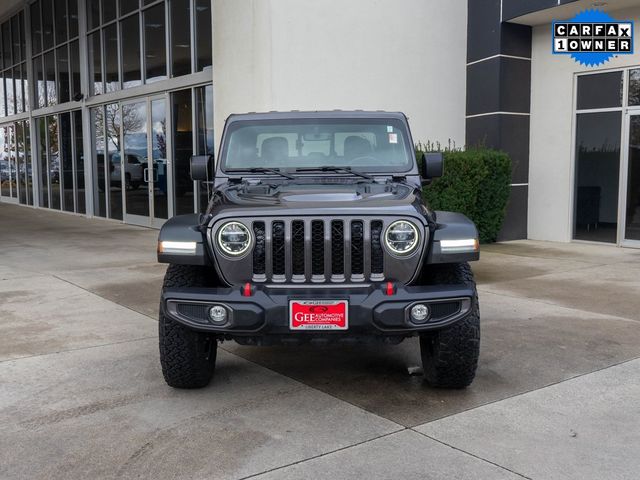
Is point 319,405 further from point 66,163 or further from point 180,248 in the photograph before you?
point 66,163

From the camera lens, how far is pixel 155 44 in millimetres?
13859

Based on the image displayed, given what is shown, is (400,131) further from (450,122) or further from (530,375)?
(450,122)

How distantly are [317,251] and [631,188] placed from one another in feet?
28.7

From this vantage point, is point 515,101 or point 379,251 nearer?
point 379,251

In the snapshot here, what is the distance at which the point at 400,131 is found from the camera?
5.05m

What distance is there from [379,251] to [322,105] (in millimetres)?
7123

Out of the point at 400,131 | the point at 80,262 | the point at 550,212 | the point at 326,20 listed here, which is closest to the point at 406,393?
the point at 400,131

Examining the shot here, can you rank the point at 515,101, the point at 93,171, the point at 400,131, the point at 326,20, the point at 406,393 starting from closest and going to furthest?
the point at 406,393
the point at 400,131
the point at 326,20
the point at 515,101
the point at 93,171

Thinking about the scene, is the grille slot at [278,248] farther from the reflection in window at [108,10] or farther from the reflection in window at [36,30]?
the reflection in window at [36,30]

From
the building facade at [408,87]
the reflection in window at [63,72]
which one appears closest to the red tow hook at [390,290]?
the building facade at [408,87]

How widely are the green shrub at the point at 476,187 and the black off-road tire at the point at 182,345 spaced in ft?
22.2

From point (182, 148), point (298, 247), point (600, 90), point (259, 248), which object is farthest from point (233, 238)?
point (182, 148)

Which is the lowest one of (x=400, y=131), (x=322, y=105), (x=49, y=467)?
(x=49, y=467)

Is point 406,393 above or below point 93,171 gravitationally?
below
